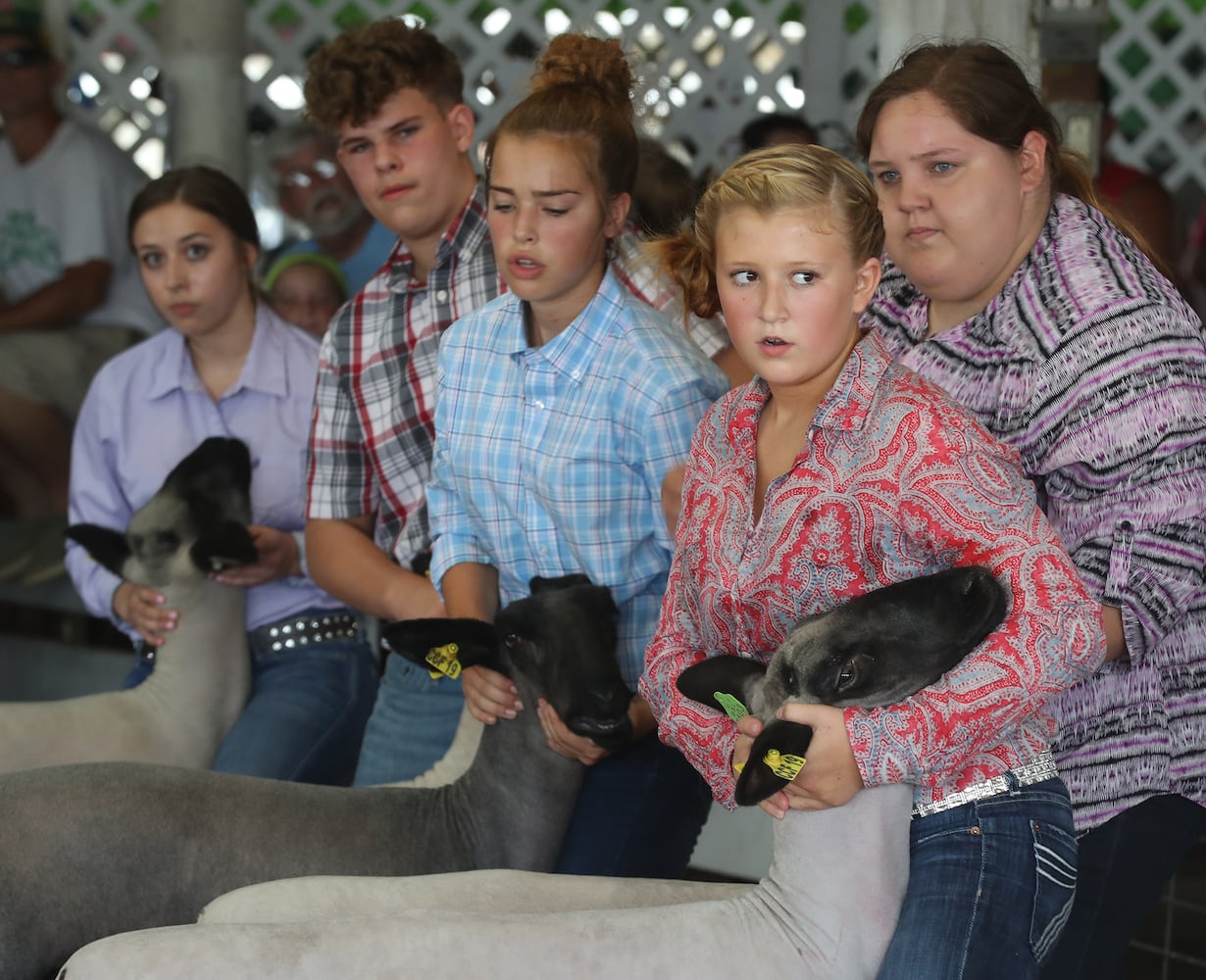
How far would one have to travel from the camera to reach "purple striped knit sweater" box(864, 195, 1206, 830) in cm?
211

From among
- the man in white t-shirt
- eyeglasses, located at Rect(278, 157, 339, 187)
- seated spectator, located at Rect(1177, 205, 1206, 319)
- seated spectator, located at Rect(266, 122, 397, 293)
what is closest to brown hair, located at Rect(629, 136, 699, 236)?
seated spectator, located at Rect(266, 122, 397, 293)

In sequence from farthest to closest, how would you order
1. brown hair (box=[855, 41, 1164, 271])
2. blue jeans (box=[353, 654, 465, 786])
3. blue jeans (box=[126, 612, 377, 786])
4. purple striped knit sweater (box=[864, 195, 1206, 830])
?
1. blue jeans (box=[126, 612, 377, 786])
2. blue jeans (box=[353, 654, 465, 786])
3. brown hair (box=[855, 41, 1164, 271])
4. purple striped knit sweater (box=[864, 195, 1206, 830])

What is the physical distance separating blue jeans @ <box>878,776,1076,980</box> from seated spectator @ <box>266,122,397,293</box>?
12.0 ft

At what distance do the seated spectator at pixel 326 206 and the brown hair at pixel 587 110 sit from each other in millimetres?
2495

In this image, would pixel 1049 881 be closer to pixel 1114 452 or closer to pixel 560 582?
pixel 1114 452

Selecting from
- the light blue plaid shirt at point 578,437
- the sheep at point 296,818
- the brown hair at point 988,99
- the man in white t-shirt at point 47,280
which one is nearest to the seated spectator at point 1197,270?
the brown hair at point 988,99

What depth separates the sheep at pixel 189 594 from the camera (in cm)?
321

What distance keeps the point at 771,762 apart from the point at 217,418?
217cm

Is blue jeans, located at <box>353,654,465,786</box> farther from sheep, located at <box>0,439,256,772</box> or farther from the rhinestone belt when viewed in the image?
the rhinestone belt

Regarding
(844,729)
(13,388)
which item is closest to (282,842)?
(844,729)

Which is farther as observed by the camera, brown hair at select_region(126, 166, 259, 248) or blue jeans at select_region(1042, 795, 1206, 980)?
brown hair at select_region(126, 166, 259, 248)

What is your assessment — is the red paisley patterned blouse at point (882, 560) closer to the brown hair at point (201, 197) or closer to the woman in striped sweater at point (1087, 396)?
the woman in striped sweater at point (1087, 396)

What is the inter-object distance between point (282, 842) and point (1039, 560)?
1333mm

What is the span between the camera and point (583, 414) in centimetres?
257
